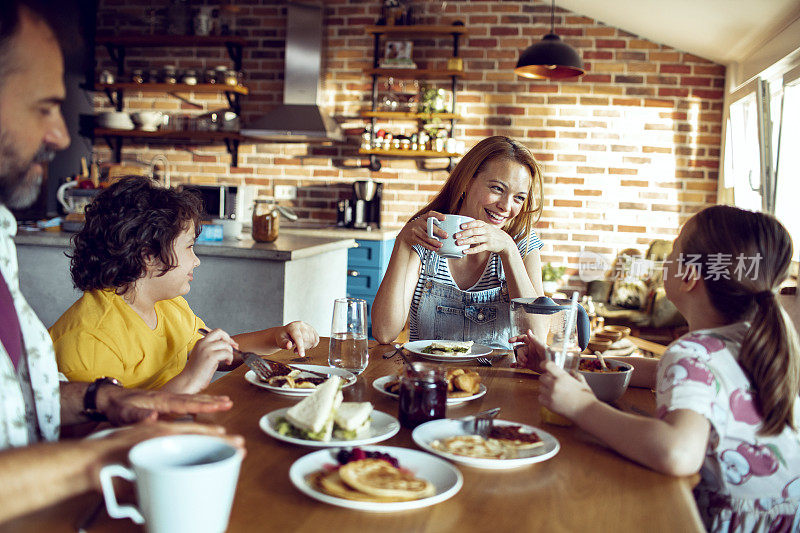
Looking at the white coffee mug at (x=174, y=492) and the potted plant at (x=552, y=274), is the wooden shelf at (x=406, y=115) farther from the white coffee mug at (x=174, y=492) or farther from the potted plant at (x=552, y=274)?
the white coffee mug at (x=174, y=492)

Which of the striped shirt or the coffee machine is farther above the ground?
the coffee machine

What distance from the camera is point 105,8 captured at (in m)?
5.56

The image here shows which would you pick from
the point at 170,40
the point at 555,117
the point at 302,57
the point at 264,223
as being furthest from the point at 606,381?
the point at 170,40

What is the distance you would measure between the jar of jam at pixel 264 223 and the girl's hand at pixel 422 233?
5.03 feet

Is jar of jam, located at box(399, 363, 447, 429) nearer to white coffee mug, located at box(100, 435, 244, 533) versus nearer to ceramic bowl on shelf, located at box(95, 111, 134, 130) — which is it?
white coffee mug, located at box(100, 435, 244, 533)

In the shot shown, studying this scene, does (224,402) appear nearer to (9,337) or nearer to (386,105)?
(9,337)

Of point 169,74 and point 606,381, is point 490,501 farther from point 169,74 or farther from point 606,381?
point 169,74

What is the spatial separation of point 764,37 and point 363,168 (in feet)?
9.23

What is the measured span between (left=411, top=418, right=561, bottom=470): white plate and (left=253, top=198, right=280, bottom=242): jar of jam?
242cm

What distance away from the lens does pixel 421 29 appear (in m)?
4.95

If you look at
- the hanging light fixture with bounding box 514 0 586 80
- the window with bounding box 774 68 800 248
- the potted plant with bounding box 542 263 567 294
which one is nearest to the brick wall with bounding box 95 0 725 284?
the potted plant with bounding box 542 263 567 294

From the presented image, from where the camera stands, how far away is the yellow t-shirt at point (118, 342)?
141cm

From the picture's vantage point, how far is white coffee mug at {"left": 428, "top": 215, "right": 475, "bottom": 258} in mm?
1742

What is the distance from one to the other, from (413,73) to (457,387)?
4168mm
